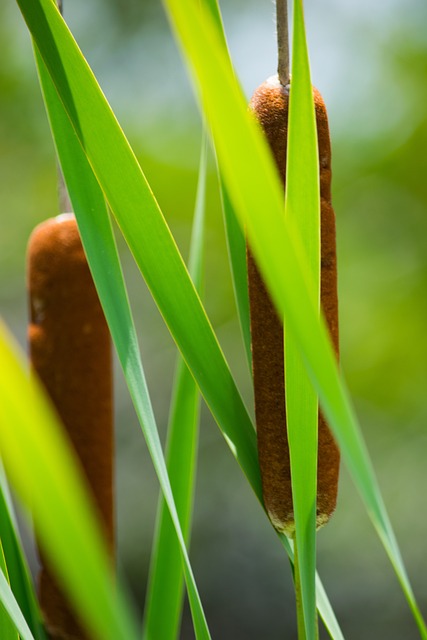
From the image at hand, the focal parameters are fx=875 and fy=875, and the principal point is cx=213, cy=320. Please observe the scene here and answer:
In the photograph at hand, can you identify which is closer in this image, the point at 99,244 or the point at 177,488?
the point at 99,244

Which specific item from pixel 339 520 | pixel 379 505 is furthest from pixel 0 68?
pixel 379 505

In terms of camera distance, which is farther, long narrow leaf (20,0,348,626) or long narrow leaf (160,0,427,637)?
long narrow leaf (20,0,348,626)

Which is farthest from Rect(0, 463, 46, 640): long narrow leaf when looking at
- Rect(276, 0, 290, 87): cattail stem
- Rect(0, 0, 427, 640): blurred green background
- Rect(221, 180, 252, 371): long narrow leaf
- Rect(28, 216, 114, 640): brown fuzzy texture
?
Rect(0, 0, 427, 640): blurred green background

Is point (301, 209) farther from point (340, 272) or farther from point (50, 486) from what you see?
point (340, 272)

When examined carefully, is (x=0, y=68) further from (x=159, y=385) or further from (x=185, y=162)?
(x=159, y=385)

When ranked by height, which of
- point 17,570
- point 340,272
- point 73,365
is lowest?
point 17,570

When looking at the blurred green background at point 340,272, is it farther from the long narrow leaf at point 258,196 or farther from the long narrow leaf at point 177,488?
the long narrow leaf at point 258,196

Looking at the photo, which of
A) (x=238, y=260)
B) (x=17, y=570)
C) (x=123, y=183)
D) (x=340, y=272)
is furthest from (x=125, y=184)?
(x=340, y=272)

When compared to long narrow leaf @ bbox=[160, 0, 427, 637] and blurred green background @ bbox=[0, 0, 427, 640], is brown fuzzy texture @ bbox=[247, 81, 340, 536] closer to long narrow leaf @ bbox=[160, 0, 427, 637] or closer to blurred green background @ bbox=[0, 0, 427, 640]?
long narrow leaf @ bbox=[160, 0, 427, 637]
